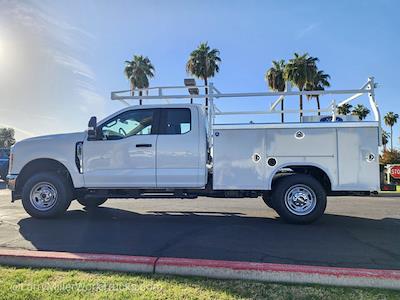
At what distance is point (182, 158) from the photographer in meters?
7.50

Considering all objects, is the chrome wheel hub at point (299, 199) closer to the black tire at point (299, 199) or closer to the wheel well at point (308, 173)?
the black tire at point (299, 199)

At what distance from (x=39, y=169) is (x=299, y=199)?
522 cm

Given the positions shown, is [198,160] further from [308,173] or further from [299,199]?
[308,173]

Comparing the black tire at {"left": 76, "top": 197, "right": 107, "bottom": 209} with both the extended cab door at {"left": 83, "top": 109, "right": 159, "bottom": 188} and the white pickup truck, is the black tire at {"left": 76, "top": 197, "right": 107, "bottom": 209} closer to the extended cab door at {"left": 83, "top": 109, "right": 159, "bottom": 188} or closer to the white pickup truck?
the white pickup truck

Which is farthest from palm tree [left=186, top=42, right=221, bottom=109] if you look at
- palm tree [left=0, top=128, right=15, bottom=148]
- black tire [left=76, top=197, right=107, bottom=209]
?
palm tree [left=0, top=128, right=15, bottom=148]

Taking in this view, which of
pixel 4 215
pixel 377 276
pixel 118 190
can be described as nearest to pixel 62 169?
pixel 118 190

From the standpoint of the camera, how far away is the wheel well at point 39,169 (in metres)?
7.91

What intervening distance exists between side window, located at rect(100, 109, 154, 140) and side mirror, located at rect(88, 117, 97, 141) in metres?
0.16

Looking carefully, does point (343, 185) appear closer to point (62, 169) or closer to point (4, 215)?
point (62, 169)

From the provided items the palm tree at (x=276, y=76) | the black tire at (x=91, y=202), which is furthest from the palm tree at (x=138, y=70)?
the black tire at (x=91, y=202)

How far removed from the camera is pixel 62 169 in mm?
7988

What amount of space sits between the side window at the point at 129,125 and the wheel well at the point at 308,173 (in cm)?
262

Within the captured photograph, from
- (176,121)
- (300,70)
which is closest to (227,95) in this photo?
(176,121)

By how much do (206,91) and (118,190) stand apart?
2.68 metres
